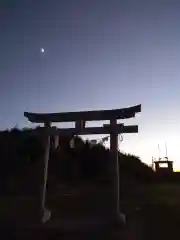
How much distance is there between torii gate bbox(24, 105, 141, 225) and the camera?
9422 mm

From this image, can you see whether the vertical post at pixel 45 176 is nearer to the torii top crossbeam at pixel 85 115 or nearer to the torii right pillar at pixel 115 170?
the torii top crossbeam at pixel 85 115

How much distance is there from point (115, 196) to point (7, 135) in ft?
26.7

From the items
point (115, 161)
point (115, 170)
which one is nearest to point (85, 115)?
point (115, 161)

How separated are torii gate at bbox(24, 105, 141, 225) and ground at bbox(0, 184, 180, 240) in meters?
0.67

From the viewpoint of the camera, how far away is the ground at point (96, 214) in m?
8.09

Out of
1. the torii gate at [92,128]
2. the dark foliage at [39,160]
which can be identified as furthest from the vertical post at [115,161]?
the dark foliage at [39,160]

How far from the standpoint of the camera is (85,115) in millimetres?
9891

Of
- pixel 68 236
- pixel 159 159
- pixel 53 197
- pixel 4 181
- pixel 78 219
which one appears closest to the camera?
pixel 68 236

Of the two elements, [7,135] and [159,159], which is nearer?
[7,135]

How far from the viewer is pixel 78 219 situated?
9789mm

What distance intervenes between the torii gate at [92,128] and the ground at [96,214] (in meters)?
0.67

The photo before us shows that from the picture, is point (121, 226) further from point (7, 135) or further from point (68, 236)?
point (7, 135)

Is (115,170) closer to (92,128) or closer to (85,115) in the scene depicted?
(92,128)

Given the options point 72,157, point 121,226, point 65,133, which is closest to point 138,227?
point 121,226
